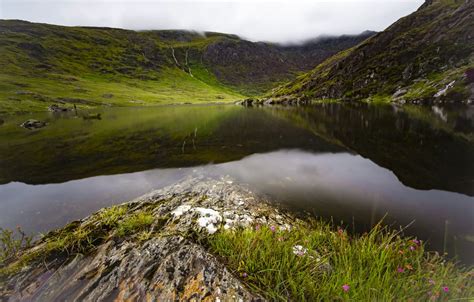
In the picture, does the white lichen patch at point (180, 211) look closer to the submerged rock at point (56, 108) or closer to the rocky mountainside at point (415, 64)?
the rocky mountainside at point (415, 64)

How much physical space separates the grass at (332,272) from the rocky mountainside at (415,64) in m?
108

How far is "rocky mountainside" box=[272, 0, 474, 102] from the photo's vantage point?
314ft

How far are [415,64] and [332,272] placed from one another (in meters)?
147

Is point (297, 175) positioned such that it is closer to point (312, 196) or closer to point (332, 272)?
point (312, 196)

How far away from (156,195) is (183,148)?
1478 centimetres

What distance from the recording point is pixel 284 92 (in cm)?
18575

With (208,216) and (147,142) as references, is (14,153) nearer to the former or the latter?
(147,142)

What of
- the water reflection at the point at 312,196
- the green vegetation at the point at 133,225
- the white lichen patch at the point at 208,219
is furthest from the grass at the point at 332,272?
the green vegetation at the point at 133,225

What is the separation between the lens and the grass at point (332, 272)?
4.52 m

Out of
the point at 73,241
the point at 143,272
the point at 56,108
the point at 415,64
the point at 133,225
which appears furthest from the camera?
the point at 56,108

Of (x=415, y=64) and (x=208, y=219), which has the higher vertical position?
(x=415, y=64)

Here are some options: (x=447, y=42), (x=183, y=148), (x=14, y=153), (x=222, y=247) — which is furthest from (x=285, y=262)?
(x=447, y=42)

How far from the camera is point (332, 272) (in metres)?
5.05

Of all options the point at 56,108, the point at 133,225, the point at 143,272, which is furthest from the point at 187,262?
the point at 56,108
